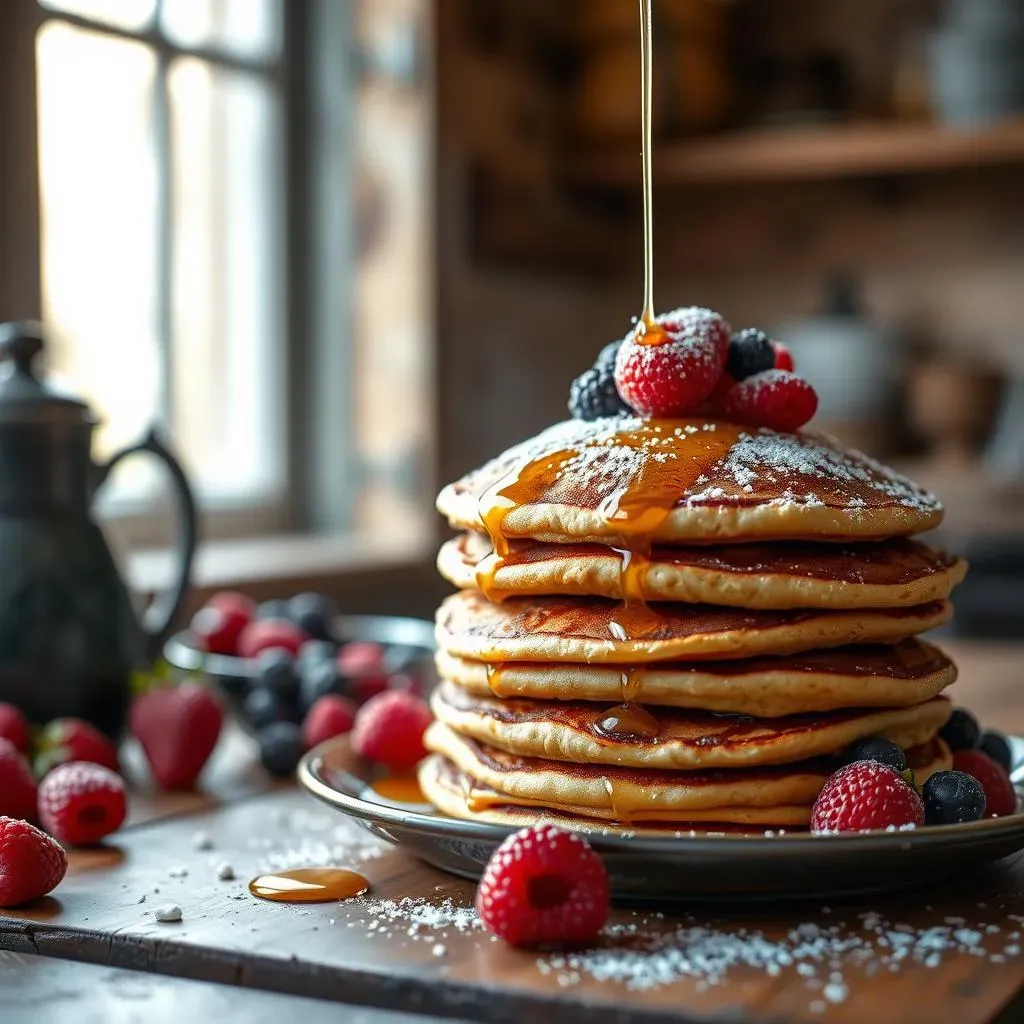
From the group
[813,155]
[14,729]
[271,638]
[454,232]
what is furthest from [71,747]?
[813,155]

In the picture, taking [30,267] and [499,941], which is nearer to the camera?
[499,941]

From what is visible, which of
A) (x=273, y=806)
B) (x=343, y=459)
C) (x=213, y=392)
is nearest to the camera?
(x=273, y=806)

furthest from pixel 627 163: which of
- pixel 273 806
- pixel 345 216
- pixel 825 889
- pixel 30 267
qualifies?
pixel 825 889

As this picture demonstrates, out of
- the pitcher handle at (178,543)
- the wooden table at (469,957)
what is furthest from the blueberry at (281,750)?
the wooden table at (469,957)

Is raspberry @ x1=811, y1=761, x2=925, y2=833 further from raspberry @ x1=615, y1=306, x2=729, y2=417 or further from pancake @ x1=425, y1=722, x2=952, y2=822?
raspberry @ x1=615, y1=306, x2=729, y2=417

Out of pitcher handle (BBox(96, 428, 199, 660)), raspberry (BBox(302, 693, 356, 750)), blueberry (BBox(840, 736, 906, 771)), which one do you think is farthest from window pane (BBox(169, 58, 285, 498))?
blueberry (BBox(840, 736, 906, 771))

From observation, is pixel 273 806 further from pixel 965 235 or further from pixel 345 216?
pixel 965 235

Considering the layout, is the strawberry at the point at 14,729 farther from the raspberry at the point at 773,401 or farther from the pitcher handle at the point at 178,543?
the raspberry at the point at 773,401
